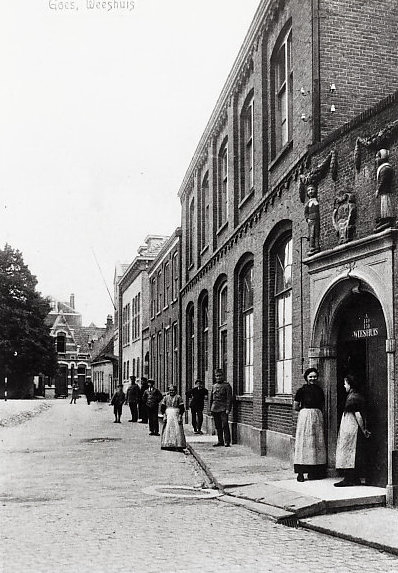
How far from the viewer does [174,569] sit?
6176 mm

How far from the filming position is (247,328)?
18188 millimetres

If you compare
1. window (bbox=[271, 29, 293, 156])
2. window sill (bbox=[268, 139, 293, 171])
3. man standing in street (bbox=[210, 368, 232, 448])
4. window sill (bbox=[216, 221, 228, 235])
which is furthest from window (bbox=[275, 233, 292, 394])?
window sill (bbox=[216, 221, 228, 235])

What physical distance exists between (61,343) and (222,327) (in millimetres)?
69930

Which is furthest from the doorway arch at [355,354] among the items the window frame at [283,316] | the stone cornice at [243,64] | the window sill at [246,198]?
the stone cornice at [243,64]

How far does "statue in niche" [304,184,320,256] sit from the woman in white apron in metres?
6.35

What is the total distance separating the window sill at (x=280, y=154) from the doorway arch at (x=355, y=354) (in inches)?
148

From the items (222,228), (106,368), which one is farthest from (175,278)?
(106,368)

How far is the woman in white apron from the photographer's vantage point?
16833 mm

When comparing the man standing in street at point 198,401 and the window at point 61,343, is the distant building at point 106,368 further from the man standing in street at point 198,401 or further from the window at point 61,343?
the man standing in street at point 198,401

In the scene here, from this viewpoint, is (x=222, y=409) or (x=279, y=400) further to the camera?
(x=222, y=409)

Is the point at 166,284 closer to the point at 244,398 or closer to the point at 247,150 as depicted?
the point at 247,150

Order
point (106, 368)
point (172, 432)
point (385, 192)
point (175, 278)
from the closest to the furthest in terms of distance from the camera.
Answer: point (385, 192)
point (172, 432)
point (175, 278)
point (106, 368)

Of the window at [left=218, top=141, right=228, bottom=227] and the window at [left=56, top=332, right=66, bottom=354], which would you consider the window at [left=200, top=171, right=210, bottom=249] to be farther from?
the window at [left=56, top=332, right=66, bottom=354]

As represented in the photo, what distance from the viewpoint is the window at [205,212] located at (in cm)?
2462
